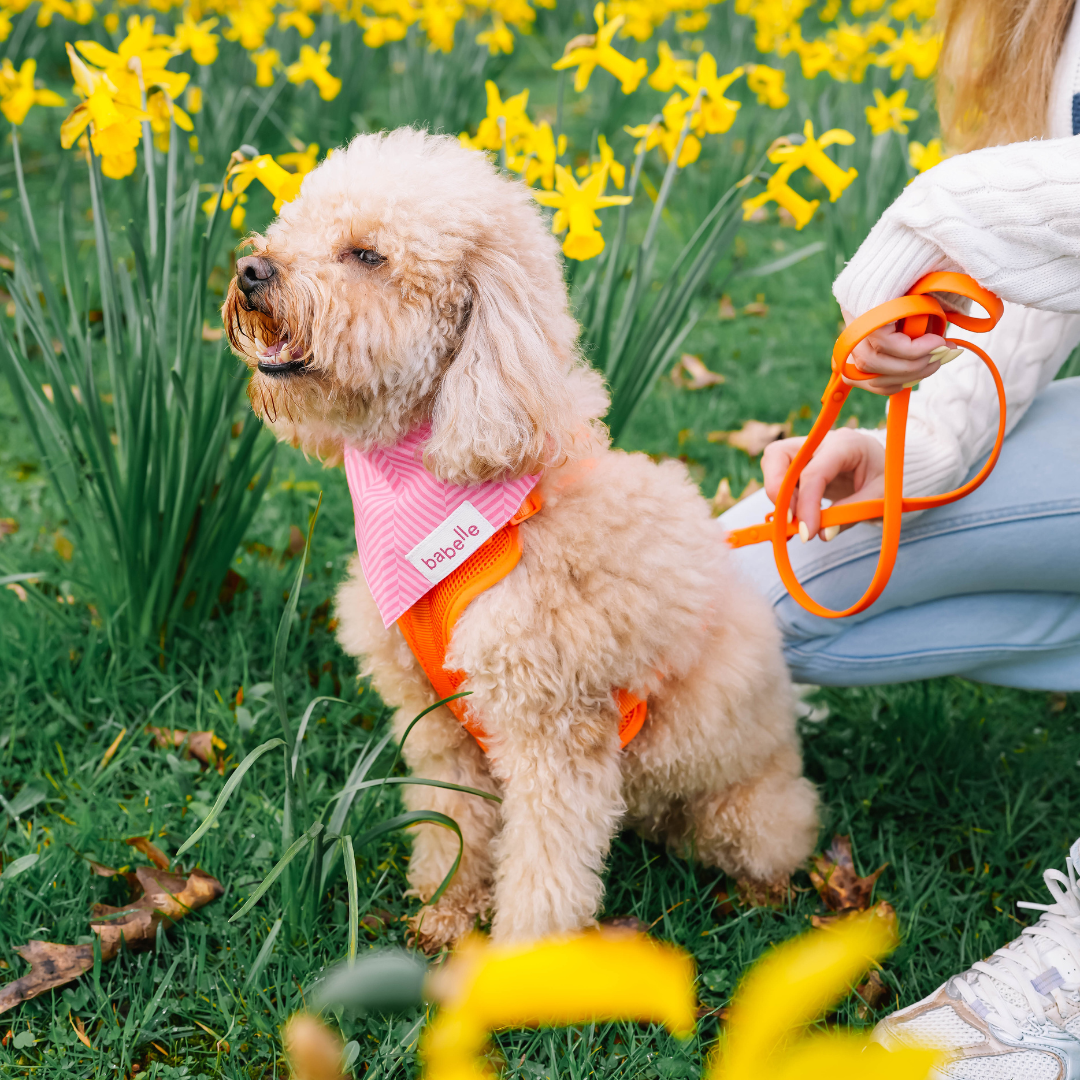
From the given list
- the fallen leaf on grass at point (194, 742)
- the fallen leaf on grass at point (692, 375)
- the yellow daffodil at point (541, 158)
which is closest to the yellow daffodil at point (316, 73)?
the yellow daffodil at point (541, 158)

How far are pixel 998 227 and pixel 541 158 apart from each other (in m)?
1.08

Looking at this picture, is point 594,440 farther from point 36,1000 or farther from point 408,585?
point 36,1000

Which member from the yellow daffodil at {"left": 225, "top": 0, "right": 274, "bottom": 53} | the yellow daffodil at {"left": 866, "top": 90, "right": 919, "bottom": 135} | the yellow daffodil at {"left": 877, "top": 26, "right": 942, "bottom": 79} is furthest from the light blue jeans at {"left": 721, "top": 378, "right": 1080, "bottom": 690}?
the yellow daffodil at {"left": 225, "top": 0, "right": 274, "bottom": 53}

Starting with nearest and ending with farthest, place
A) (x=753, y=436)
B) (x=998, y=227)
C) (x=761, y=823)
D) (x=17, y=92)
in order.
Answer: (x=998, y=227), (x=761, y=823), (x=17, y=92), (x=753, y=436)

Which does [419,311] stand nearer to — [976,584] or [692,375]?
[976,584]

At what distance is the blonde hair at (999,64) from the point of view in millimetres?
1569

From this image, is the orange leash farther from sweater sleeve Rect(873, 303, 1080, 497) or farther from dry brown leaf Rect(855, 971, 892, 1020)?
dry brown leaf Rect(855, 971, 892, 1020)

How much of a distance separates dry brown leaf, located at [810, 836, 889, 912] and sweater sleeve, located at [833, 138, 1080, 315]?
1.08m

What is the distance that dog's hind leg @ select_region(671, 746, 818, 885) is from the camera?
1651 mm

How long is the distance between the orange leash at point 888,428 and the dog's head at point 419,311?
0.40 meters

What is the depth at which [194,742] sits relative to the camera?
196cm

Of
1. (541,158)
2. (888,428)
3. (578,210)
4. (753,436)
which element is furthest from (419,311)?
(753,436)

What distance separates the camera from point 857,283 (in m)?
1.37

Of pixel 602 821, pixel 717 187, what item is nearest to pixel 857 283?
pixel 602 821
